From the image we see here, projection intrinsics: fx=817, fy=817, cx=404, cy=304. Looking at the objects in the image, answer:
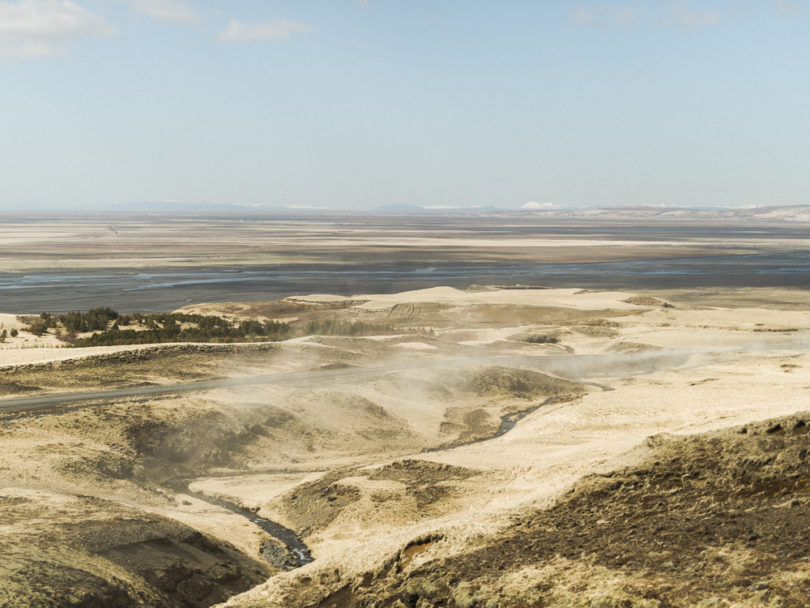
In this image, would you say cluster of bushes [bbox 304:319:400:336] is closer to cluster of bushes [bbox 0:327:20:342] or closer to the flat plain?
the flat plain

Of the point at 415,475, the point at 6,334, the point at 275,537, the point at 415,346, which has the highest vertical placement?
the point at 6,334

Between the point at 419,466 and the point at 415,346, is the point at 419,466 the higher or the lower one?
the lower one

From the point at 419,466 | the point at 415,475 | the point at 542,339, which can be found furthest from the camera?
the point at 542,339

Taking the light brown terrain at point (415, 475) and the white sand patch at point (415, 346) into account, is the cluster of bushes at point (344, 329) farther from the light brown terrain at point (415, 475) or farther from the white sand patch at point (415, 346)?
the white sand patch at point (415, 346)

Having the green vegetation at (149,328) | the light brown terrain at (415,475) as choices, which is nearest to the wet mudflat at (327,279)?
the green vegetation at (149,328)

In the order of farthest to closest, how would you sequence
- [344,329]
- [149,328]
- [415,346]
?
[344,329] → [149,328] → [415,346]

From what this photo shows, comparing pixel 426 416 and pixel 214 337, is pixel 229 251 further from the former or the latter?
pixel 426 416

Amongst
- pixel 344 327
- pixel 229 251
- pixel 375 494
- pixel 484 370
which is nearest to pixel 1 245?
pixel 229 251

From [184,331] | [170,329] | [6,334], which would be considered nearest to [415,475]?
[184,331]

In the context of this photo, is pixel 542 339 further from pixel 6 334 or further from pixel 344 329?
pixel 6 334
